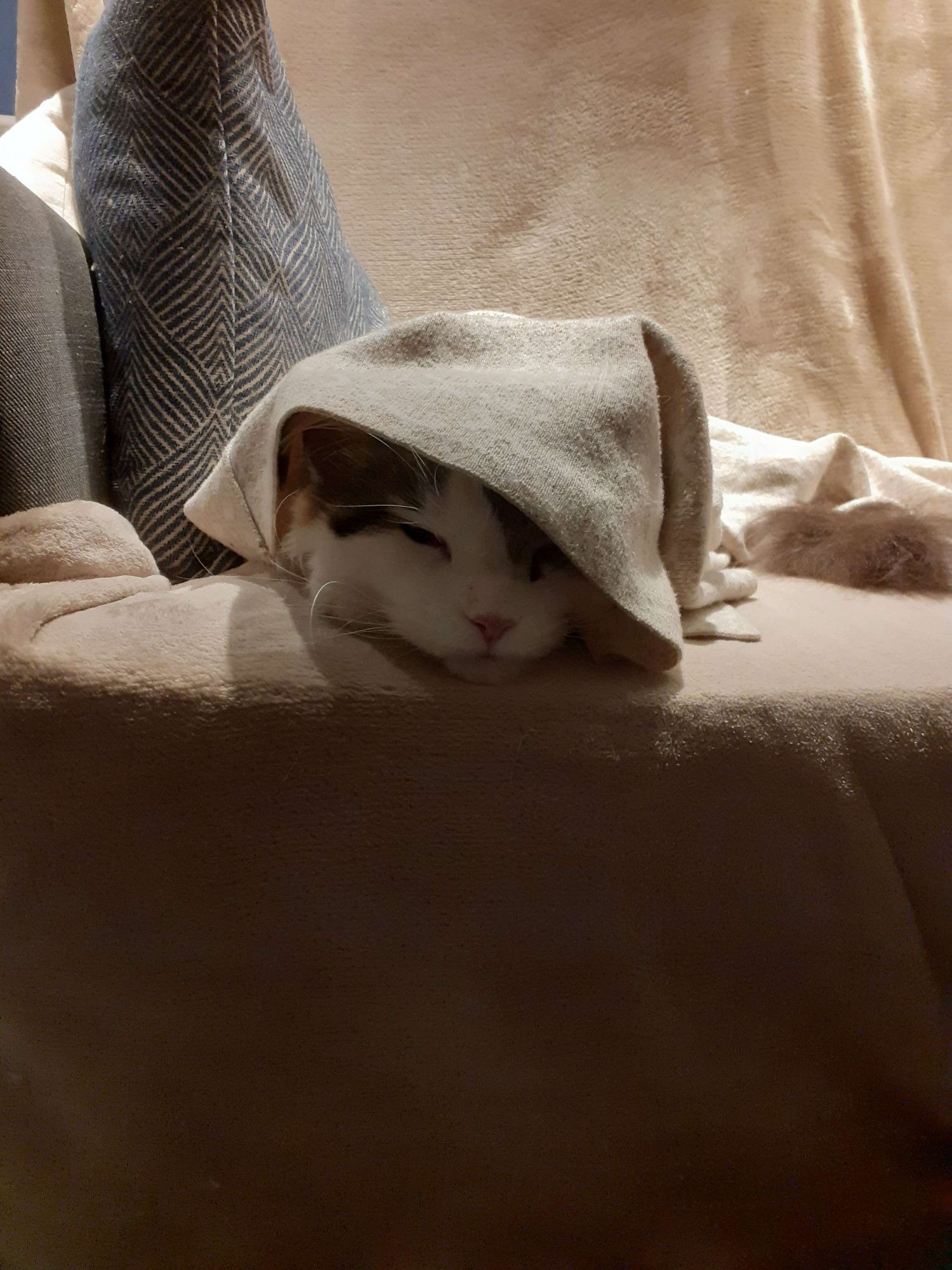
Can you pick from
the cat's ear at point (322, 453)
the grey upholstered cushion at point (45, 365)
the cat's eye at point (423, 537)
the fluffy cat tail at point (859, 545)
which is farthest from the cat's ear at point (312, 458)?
the fluffy cat tail at point (859, 545)

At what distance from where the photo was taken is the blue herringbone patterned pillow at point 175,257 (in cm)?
98

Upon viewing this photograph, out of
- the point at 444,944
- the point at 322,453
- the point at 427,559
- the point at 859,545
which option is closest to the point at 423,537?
the point at 427,559

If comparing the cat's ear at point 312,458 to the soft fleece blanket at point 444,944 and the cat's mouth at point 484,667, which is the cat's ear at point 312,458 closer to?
the soft fleece blanket at point 444,944

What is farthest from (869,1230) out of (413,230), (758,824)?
(413,230)

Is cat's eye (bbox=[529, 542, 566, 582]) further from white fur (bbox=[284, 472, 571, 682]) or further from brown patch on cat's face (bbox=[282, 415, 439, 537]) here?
brown patch on cat's face (bbox=[282, 415, 439, 537])

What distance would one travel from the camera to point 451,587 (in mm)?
758

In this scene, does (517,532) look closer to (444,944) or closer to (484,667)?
(484,667)

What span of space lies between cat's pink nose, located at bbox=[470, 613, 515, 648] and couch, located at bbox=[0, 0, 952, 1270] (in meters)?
0.05

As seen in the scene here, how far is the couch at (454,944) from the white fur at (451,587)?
0.11 ft

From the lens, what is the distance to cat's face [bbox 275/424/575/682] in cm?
72

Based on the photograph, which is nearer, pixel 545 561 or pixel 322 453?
pixel 545 561

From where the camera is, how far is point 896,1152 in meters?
0.82

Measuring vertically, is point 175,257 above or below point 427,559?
above

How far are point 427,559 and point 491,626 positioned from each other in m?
0.14
